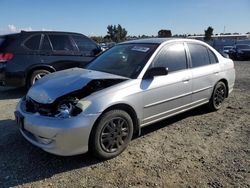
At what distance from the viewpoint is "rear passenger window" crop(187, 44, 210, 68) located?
5.68m

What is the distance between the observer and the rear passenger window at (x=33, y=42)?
26.6ft

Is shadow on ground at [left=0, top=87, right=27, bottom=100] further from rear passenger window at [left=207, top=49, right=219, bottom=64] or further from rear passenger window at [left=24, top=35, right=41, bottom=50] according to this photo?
rear passenger window at [left=207, top=49, right=219, bottom=64]

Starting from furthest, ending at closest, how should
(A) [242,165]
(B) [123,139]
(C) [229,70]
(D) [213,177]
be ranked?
(C) [229,70] → (B) [123,139] → (A) [242,165] → (D) [213,177]

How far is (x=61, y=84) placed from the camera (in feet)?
14.1

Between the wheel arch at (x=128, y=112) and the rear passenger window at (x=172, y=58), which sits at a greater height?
the rear passenger window at (x=172, y=58)

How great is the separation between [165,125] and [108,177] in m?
2.16

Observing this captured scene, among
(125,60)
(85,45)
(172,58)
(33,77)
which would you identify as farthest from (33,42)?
(172,58)

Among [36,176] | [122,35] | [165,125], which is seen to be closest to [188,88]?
[165,125]

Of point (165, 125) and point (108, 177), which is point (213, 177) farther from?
point (165, 125)

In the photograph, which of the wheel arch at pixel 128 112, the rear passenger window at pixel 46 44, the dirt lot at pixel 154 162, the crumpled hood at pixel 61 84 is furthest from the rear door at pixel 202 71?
the rear passenger window at pixel 46 44

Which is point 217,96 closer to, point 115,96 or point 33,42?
point 115,96

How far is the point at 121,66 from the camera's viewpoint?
16.2ft

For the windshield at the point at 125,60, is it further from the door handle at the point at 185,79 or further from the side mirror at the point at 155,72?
the door handle at the point at 185,79

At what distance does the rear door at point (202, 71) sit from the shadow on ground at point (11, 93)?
491 cm
